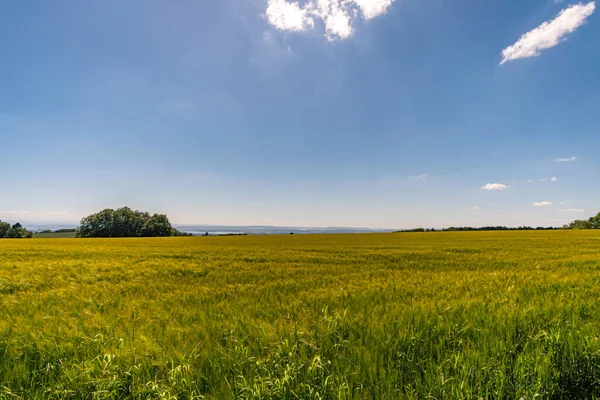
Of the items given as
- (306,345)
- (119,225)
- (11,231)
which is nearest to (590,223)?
(306,345)

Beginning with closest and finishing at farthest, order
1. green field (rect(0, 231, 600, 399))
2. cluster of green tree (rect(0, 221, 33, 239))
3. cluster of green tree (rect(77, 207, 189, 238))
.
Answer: green field (rect(0, 231, 600, 399)) < cluster of green tree (rect(77, 207, 189, 238)) < cluster of green tree (rect(0, 221, 33, 239))

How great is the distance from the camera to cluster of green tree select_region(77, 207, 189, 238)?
112 m

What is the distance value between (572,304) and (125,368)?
327 inches

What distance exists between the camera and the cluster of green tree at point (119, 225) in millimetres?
111575

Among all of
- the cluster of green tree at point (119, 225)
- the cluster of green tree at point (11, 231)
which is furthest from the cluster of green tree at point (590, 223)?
the cluster of green tree at point (11, 231)

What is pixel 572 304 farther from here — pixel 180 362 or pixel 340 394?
pixel 180 362

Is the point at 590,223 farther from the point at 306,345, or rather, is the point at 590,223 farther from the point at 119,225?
the point at 119,225

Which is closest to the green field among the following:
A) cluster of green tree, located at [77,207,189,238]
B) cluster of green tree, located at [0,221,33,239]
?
cluster of green tree, located at [77,207,189,238]

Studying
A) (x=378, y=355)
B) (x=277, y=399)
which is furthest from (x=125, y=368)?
(x=378, y=355)

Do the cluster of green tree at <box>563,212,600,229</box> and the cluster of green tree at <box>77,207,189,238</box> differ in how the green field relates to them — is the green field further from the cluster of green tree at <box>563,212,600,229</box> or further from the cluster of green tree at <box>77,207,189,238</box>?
the cluster of green tree at <box>563,212,600,229</box>

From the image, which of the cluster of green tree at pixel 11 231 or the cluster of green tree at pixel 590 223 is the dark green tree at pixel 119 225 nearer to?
the cluster of green tree at pixel 11 231

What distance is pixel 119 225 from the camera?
4530 inches

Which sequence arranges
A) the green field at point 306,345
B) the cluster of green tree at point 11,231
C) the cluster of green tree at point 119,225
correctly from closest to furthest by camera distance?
1. the green field at point 306,345
2. the cluster of green tree at point 119,225
3. the cluster of green tree at point 11,231

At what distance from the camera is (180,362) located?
345 cm
